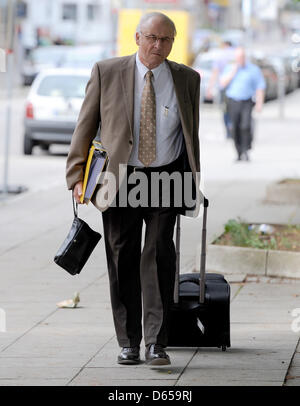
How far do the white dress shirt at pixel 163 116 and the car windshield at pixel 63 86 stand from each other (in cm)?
1475

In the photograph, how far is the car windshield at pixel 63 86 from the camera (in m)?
21.0

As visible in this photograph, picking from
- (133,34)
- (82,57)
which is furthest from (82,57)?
(133,34)

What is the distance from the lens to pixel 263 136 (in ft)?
85.0

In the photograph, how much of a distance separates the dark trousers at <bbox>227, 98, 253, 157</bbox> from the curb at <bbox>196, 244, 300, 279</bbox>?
998 centimetres

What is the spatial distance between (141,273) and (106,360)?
52cm

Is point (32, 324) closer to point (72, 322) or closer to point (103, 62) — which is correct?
point (72, 322)

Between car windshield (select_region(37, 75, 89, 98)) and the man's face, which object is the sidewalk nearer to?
the man's face

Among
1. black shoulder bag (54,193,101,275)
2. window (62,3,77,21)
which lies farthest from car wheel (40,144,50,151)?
window (62,3,77,21)

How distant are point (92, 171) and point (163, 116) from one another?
1.57 feet

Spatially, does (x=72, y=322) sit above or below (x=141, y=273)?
below

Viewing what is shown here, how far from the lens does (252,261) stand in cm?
909

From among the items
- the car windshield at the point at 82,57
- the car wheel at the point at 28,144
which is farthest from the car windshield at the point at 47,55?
the car wheel at the point at 28,144

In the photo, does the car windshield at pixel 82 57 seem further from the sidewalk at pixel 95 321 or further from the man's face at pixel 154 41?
the man's face at pixel 154 41
